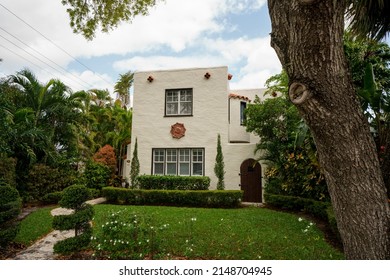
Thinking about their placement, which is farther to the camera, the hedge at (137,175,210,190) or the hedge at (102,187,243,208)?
the hedge at (137,175,210,190)

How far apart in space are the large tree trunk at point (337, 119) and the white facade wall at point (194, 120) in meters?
11.5

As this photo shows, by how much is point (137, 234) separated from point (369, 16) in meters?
6.61

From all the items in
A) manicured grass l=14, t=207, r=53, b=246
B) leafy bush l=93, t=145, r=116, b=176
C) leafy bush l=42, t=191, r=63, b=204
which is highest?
leafy bush l=93, t=145, r=116, b=176

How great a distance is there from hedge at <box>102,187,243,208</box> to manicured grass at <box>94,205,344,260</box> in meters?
2.37

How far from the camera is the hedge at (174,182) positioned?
14.1m

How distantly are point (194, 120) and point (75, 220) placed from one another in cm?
1045

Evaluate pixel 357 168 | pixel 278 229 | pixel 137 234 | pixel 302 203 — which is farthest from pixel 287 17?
pixel 302 203

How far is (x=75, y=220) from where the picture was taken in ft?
18.2

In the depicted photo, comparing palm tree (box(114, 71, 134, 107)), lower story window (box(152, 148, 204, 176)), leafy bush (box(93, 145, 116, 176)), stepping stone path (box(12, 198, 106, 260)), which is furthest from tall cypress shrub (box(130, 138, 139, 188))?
palm tree (box(114, 71, 134, 107))

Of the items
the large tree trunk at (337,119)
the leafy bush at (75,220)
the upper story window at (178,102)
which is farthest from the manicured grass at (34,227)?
the upper story window at (178,102)

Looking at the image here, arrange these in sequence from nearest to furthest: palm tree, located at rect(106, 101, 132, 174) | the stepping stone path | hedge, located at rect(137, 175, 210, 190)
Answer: the stepping stone path
hedge, located at rect(137, 175, 210, 190)
palm tree, located at rect(106, 101, 132, 174)

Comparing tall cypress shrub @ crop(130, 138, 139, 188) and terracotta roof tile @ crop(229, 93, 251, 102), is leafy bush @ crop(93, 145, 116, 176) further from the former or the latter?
terracotta roof tile @ crop(229, 93, 251, 102)

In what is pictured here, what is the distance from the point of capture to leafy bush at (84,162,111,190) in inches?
593

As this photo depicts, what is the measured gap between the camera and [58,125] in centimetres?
1512
